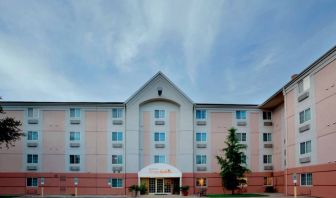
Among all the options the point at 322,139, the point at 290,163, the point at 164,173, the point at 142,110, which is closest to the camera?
the point at 322,139

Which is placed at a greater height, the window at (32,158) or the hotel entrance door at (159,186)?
the window at (32,158)

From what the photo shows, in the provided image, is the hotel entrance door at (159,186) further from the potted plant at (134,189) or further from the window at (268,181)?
the window at (268,181)

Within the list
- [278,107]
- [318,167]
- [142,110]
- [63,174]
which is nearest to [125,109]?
[142,110]

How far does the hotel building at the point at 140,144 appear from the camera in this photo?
45938 millimetres

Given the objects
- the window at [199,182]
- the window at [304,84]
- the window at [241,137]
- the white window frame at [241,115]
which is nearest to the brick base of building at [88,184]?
the window at [199,182]

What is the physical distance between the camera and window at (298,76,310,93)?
35787 mm

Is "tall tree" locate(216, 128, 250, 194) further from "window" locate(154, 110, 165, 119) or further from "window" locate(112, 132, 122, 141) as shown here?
"window" locate(112, 132, 122, 141)

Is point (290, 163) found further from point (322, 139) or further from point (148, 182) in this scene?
point (148, 182)

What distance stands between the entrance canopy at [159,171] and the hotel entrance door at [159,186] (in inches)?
72.6

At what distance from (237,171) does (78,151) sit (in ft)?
60.4

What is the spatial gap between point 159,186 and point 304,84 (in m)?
20.4

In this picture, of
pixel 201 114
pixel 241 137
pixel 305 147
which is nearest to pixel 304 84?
pixel 305 147

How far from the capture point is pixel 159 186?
4675 centimetres

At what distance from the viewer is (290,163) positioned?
132 feet
